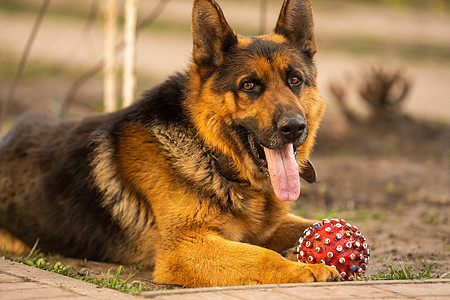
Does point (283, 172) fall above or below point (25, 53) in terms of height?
below

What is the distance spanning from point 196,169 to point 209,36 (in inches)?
39.7

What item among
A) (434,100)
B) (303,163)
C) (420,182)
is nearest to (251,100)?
(303,163)

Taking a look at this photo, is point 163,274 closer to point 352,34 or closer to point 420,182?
point 420,182

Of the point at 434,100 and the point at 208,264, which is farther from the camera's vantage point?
the point at 434,100

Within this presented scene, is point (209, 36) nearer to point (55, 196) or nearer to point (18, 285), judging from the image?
point (55, 196)

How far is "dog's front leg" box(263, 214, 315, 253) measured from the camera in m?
4.63

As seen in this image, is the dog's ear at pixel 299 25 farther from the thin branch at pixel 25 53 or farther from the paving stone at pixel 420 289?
the thin branch at pixel 25 53

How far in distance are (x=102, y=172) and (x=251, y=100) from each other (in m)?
1.31

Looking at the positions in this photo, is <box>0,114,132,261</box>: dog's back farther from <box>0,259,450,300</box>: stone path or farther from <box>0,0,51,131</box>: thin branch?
<box>0,0,51,131</box>: thin branch

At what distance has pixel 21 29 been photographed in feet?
69.2

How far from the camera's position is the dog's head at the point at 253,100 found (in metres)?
3.98

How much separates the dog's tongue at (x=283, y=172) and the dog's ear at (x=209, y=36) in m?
0.84

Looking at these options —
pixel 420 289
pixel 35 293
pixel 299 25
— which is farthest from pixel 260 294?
pixel 299 25

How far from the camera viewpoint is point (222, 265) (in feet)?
12.3
